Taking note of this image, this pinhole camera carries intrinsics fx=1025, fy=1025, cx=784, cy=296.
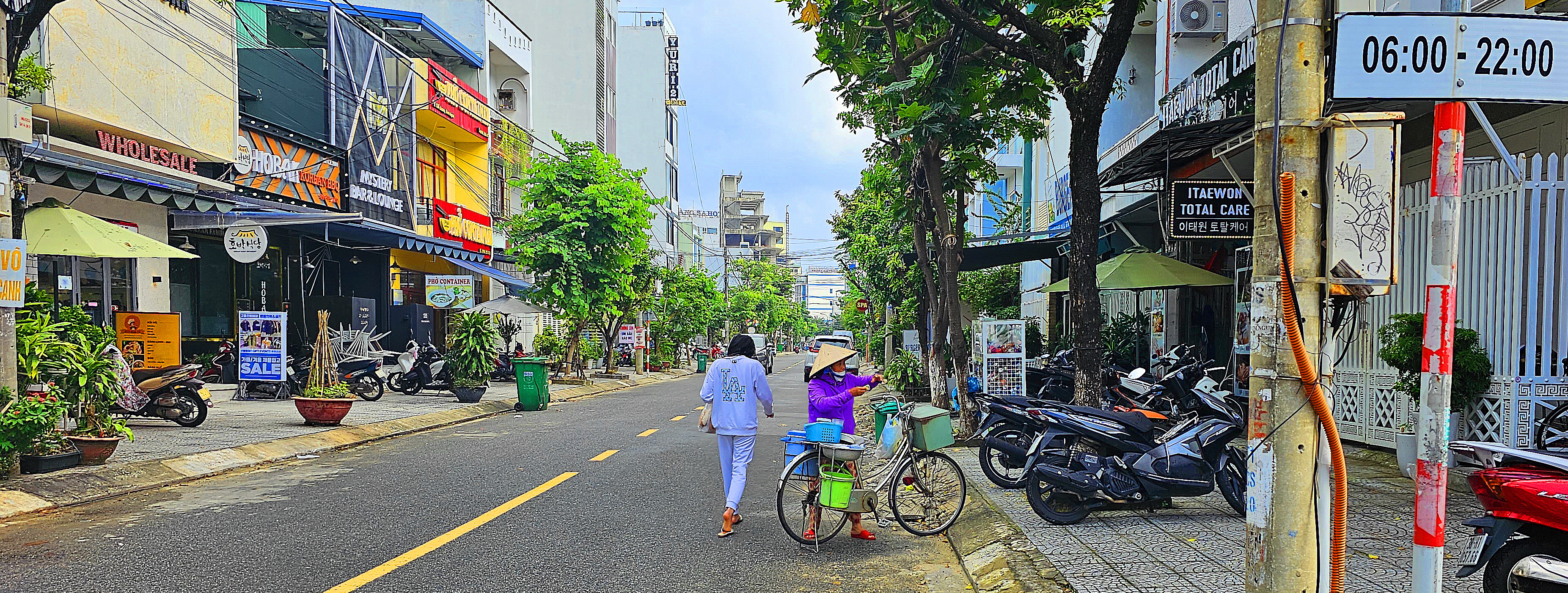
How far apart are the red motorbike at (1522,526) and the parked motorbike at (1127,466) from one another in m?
2.62

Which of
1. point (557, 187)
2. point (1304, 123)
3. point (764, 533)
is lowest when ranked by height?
point (764, 533)

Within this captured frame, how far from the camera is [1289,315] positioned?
3727mm

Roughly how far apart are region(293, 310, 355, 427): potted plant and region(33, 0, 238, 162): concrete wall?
4.35 metres

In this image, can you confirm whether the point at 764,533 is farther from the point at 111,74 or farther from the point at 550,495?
the point at 111,74

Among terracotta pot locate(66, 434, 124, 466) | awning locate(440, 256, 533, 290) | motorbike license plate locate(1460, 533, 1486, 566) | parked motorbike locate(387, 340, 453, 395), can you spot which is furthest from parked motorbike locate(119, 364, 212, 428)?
awning locate(440, 256, 533, 290)

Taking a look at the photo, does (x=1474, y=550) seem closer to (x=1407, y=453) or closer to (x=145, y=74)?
(x=1407, y=453)

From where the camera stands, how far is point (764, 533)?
25.6 feet

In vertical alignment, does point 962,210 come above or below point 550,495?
above

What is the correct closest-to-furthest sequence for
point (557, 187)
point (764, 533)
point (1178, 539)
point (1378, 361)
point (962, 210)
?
point (1178, 539) < point (764, 533) < point (1378, 361) < point (962, 210) < point (557, 187)

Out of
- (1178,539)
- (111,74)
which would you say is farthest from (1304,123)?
(111,74)

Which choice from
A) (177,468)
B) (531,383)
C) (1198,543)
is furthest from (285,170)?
(1198,543)

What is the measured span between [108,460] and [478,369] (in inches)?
390

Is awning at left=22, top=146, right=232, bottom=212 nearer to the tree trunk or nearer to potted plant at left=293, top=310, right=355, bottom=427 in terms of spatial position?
potted plant at left=293, top=310, right=355, bottom=427

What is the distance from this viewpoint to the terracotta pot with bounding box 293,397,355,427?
14.4 meters
